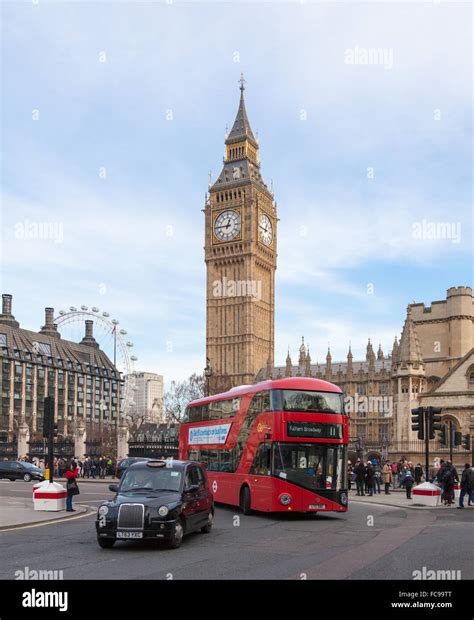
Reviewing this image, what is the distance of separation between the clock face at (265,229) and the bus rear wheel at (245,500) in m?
100

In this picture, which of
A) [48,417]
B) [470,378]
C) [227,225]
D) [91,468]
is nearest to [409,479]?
[470,378]

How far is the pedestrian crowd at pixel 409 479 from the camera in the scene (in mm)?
26156

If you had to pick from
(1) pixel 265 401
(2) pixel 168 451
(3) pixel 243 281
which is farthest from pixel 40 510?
(3) pixel 243 281

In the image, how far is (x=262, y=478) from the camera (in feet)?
69.8

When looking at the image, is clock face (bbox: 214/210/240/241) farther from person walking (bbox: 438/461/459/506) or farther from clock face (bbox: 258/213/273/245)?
person walking (bbox: 438/461/459/506)

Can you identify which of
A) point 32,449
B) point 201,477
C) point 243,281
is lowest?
point 32,449

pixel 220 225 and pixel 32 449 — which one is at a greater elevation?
pixel 220 225

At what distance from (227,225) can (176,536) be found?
108606 mm

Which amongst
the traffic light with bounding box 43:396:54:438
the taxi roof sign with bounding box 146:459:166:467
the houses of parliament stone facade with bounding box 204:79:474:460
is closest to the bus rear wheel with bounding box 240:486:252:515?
the traffic light with bounding box 43:396:54:438

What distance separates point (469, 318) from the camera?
65500mm

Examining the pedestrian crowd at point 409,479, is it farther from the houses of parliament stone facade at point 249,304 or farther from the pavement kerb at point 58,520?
the houses of parliament stone facade at point 249,304

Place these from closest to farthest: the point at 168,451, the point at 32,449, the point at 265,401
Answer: the point at 265,401
the point at 168,451
the point at 32,449

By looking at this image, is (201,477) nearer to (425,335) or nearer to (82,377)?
(425,335)
